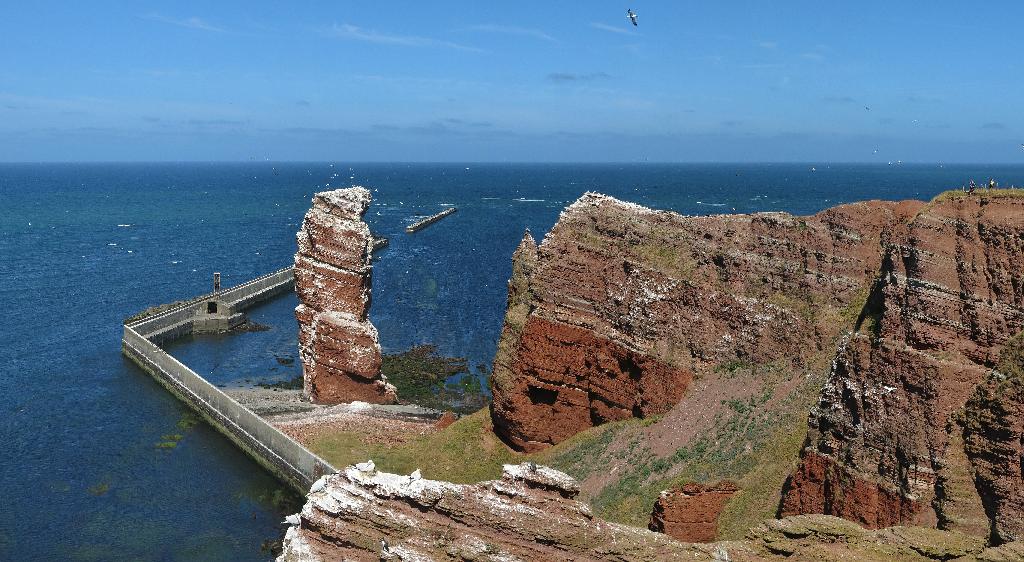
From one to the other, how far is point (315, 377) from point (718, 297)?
25357mm

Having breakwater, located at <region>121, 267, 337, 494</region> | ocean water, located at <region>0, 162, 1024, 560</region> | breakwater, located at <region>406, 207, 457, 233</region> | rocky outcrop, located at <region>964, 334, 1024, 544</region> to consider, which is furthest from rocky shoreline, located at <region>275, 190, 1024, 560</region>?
breakwater, located at <region>406, 207, 457, 233</region>

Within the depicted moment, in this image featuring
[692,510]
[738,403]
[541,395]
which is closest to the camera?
[692,510]

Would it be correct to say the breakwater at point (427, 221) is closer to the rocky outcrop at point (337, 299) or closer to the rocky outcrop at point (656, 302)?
the rocky outcrop at point (337, 299)

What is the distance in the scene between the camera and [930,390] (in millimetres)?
20859

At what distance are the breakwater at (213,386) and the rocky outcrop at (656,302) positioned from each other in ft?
35.6

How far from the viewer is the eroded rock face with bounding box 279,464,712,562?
61.0 ft

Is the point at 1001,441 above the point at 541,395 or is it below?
above

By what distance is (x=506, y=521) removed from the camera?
1912cm

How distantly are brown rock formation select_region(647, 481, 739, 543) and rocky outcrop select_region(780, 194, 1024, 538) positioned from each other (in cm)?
341

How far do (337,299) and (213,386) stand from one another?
10303 millimetres

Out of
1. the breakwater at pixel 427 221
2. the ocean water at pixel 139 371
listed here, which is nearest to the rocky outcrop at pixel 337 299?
the ocean water at pixel 139 371

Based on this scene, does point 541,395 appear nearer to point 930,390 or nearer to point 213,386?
point 930,390

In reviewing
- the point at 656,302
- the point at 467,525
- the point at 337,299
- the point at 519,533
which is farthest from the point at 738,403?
the point at 337,299

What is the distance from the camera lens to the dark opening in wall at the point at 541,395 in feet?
122
